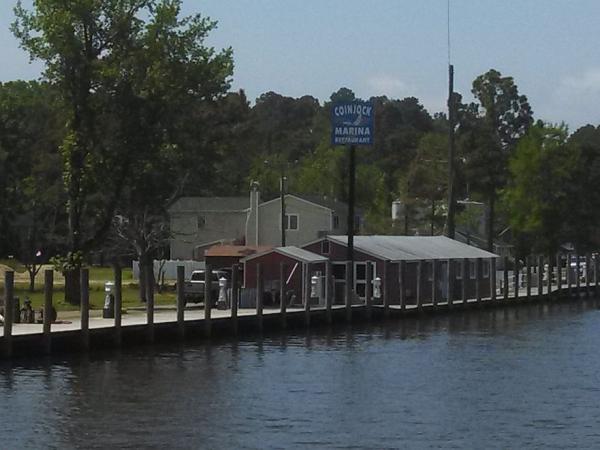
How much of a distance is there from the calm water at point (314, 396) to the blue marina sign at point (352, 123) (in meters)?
14.9

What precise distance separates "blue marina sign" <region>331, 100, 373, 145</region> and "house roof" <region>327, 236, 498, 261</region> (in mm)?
5612

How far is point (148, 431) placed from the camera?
Result: 37500 mm

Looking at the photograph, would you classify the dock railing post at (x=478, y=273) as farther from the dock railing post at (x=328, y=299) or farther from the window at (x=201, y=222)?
the window at (x=201, y=222)

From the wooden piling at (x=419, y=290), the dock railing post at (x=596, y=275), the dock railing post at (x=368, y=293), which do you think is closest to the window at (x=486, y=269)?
the wooden piling at (x=419, y=290)

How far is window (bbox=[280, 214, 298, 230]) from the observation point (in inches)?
4843

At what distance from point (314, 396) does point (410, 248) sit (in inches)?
1608

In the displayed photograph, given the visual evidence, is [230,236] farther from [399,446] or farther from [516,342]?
[399,446]

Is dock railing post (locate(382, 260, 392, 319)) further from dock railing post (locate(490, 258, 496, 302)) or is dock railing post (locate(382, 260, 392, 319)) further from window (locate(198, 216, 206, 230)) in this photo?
window (locate(198, 216, 206, 230))

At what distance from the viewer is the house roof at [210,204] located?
12912 cm

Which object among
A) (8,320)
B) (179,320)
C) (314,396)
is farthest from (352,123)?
(314,396)

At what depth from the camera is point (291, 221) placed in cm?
12325

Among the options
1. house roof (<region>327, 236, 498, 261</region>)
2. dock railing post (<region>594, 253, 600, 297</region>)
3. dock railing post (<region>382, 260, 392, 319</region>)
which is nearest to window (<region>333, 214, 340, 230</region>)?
dock railing post (<region>594, 253, 600, 297</region>)

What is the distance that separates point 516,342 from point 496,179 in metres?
85.1

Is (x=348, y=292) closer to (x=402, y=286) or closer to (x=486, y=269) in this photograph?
(x=402, y=286)
